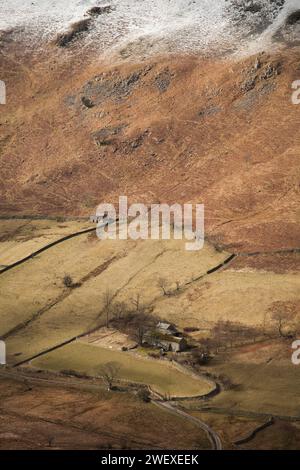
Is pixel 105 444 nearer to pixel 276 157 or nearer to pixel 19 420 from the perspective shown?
pixel 19 420

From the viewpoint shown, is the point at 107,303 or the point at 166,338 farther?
the point at 107,303

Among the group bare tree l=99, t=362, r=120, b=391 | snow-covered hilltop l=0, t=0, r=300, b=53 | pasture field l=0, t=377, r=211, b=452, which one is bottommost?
pasture field l=0, t=377, r=211, b=452

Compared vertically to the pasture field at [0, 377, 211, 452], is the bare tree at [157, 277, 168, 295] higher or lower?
higher
